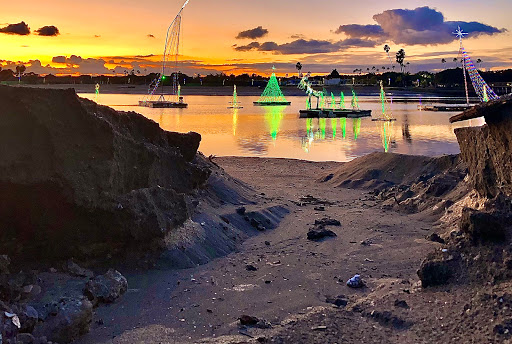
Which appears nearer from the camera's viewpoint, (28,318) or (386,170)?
(28,318)

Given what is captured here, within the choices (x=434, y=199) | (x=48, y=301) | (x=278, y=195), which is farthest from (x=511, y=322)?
(x=278, y=195)

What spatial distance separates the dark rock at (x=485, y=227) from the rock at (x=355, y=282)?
138 cm

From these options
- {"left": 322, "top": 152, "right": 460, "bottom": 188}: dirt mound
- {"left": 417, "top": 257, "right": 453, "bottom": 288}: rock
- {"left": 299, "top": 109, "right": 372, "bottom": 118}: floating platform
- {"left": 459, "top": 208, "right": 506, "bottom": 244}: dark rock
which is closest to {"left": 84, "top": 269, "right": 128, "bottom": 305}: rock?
{"left": 417, "top": 257, "right": 453, "bottom": 288}: rock

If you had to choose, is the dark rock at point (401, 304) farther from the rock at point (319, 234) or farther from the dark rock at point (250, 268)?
the rock at point (319, 234)

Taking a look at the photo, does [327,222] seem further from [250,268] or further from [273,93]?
[273,93]

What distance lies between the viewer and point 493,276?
16.2ft

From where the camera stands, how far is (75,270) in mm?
5906

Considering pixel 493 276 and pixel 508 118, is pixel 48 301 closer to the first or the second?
pixel 493 276

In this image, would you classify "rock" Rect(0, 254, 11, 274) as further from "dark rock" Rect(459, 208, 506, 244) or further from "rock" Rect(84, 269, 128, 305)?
"dark rock" Rect(459, 208, 506, 244)

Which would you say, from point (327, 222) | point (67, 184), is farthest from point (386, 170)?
point (67, 184)

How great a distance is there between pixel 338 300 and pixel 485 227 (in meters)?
1.76

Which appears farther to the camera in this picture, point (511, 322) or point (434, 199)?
point (434, 199)

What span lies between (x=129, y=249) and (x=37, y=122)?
1951 millimetres

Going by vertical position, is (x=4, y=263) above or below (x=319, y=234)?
above
